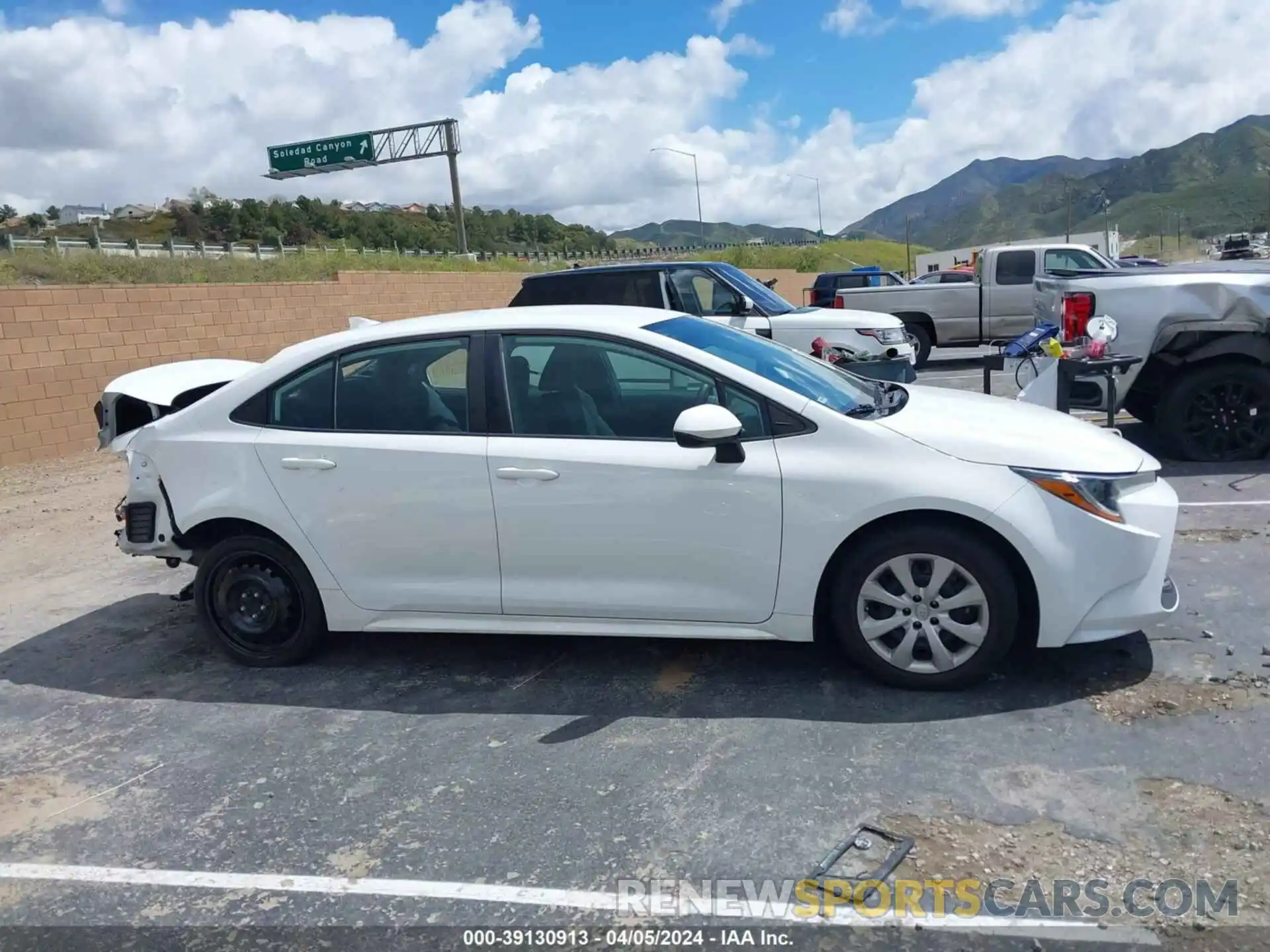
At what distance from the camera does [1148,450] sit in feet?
26.2

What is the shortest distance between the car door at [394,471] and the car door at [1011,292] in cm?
1349

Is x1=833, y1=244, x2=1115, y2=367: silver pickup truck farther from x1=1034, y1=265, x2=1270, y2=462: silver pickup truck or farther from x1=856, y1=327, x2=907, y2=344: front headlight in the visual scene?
x1=1034, y1=265, x2=1270, y2=462: silver pickup truck

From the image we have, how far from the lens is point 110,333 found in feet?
43.0

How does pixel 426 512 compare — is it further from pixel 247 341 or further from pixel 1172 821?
pixel 247 341

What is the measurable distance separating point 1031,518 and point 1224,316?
15.0ft

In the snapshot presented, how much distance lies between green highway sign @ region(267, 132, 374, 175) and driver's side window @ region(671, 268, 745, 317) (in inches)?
1118

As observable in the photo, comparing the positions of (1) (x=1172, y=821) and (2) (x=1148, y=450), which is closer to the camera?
(1) (x=1172, y=821)

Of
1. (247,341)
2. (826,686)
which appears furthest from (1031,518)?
(247,341)

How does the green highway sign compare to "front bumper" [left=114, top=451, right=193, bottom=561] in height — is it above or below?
above

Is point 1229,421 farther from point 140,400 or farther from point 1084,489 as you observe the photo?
point 140,400

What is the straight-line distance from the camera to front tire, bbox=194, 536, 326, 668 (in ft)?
15.7

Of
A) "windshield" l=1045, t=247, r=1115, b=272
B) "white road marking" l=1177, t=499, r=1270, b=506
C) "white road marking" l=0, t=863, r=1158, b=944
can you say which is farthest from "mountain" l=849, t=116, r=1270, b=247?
"white road marking" l=0, t=863, r=1158, b=944

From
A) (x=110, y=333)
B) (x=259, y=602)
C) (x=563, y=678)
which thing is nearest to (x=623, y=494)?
(x=563, y=678)

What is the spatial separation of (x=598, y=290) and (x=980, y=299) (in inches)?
318
